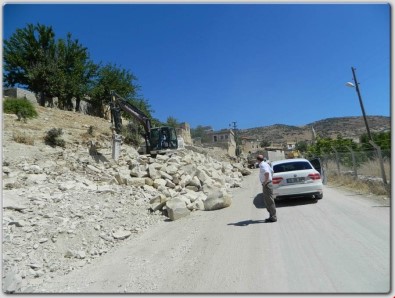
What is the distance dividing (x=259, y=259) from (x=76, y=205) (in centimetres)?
607

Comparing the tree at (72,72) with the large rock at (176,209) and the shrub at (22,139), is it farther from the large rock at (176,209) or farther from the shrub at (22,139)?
the large rock at (176,209)

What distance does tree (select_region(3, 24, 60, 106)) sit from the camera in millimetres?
28922

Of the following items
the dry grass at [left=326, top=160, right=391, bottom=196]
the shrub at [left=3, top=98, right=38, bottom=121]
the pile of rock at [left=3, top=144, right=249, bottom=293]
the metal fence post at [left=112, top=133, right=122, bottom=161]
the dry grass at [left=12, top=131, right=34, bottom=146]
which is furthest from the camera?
the shrub at [left=3, top=98, right=38, bottom=121]

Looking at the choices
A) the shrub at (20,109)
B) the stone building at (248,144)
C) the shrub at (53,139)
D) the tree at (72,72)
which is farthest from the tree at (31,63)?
the stone building at (248,144)

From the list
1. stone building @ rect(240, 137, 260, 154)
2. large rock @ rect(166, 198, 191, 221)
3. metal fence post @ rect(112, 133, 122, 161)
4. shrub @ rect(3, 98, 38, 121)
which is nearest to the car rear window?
large rock @ rect(166, 198, 191, 221)

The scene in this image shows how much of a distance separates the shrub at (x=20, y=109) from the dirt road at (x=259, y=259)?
15.7 meters

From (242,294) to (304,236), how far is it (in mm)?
2384

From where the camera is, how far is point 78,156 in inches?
613

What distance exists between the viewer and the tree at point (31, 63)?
2892 centimetres

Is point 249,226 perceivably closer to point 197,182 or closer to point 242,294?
point 242,294

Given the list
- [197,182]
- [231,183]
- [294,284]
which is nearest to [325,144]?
[231,183]

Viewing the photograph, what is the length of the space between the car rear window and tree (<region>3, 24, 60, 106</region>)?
2595 cm

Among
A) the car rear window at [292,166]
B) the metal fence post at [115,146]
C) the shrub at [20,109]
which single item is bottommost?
the car rear window at [292,166]

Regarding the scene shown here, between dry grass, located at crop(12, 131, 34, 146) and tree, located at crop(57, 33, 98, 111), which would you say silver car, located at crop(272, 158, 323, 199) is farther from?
tree, located at crop(57, 33, 98, 111)
